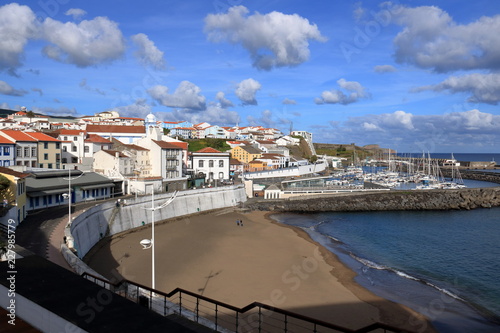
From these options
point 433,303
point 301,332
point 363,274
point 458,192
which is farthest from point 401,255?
point 458,192

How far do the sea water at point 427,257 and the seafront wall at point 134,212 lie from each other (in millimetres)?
9100

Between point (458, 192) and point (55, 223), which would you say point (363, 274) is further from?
point (458, 192)

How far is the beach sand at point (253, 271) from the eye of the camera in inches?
855

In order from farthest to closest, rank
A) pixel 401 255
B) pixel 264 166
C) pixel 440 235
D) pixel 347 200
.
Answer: pixel 264 166 → pixel 347 200 → pixel 440 235 → pixel 401 255

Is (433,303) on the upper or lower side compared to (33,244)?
lower

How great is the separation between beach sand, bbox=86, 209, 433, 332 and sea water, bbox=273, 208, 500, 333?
1.79 m

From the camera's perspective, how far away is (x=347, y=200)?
62.0 meters

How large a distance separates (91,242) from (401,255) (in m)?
28.2

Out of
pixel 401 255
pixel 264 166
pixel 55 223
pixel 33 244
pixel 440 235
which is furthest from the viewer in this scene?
pixel 264 166

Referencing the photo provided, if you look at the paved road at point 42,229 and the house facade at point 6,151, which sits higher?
the house facade at point 6,151
